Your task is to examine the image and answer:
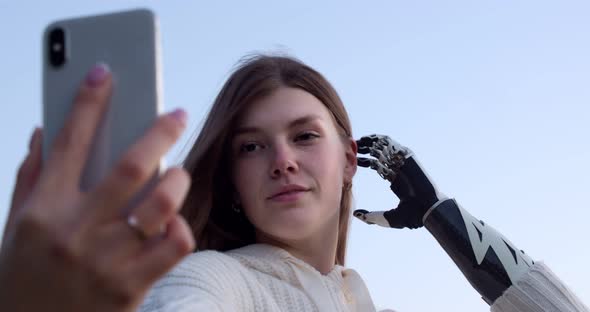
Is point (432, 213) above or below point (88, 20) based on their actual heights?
below

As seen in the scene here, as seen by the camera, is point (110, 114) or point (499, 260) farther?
point (499, 260)

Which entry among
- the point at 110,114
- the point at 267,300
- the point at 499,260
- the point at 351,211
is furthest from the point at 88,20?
the point at 499,260

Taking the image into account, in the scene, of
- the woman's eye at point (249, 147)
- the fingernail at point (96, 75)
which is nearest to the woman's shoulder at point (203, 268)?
the woman's eye at point (249, 147)

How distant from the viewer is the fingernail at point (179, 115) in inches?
31.7

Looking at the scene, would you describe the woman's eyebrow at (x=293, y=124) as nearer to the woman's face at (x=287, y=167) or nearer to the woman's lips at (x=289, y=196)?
the woman's face at (x=287, y=167)

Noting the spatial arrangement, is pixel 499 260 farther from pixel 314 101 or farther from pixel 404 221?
pixel 314 101

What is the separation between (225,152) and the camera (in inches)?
87.6

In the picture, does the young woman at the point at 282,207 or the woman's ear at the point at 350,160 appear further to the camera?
the woman's ear at the point at 350,160

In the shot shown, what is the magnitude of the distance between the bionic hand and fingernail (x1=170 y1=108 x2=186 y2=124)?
6.48ft

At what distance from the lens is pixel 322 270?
7.18ft

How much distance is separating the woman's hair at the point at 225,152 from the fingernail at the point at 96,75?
51.8 inches

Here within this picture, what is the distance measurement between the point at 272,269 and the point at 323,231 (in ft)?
0.72

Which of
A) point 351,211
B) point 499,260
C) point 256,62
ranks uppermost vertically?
point 256,62

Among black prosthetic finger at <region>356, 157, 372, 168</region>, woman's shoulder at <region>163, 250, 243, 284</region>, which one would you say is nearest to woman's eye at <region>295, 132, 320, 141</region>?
woman's shoulder at <region>163, 250, 243, 284</region>
